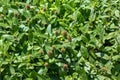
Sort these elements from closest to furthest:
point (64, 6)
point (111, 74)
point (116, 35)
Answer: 1. point (111, 74)
2. point (116, 35)
3. point (64, 6)

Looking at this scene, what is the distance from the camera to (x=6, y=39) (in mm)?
2777

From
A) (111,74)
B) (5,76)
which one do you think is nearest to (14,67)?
(5,76)

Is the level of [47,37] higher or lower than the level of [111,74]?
higher

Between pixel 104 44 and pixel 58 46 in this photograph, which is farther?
pixel 104 44

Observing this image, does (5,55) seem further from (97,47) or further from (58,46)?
(97,47)

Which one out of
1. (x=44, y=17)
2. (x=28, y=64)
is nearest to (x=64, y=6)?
(x=44, y=17)

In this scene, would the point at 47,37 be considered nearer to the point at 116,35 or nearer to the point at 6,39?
the point at 6,39

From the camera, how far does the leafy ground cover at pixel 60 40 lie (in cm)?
261

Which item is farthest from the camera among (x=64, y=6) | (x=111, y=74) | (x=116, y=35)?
(x=64, y=6)

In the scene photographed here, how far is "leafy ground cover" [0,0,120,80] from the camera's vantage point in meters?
2.61

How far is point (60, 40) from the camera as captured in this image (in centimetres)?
275

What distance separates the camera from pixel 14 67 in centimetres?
264

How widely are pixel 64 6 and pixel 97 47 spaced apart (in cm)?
52

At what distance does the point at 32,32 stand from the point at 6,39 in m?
0.20
